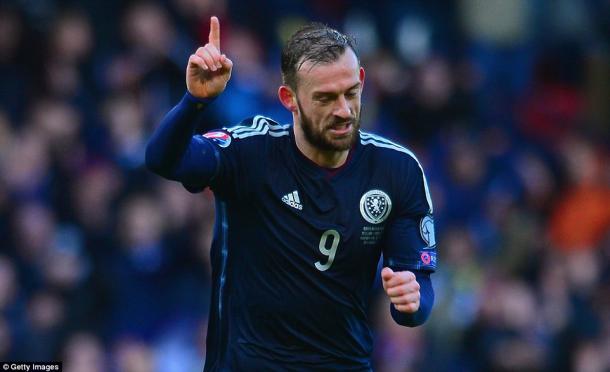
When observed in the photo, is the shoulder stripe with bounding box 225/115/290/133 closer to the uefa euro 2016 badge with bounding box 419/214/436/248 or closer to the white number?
the white number

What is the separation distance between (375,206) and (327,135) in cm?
35

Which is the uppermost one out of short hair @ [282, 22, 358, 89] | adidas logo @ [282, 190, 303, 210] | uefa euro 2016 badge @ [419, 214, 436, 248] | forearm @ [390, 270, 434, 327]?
short hair @ [282, 22, 358, 89]

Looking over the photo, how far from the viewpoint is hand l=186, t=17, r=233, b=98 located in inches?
194

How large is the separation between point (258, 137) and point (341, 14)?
7669mm

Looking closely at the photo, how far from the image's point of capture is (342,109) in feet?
16.8

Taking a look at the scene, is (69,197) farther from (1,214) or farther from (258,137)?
(258,137)

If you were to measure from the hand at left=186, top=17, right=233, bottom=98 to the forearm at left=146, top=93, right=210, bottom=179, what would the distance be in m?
0.04

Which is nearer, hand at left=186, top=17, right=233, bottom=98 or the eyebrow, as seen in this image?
hand at left=186, top=17, right=233, bottom=98

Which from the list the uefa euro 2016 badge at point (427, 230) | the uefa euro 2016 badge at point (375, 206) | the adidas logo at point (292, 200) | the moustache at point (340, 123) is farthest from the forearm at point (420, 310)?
the moustache at point (340, 123)

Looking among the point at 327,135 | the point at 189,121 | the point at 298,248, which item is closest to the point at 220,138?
the point at 189,121

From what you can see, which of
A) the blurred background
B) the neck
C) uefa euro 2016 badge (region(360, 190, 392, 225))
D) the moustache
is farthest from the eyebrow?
the blurred background

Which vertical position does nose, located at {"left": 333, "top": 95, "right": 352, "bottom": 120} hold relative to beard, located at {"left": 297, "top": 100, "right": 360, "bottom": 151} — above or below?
above

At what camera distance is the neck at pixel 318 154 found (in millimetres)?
5316

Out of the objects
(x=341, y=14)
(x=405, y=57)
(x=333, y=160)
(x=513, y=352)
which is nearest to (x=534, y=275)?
(x=513, y=352)
